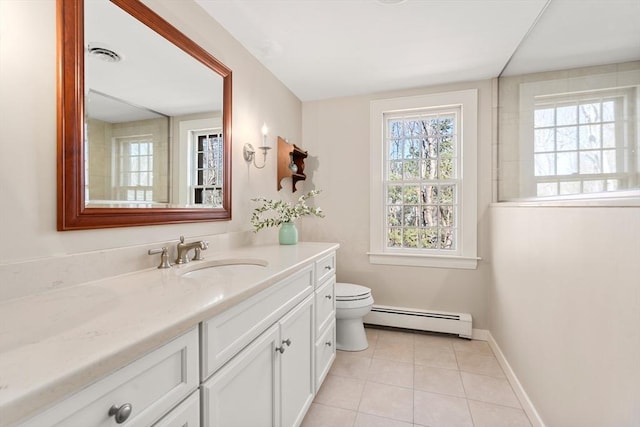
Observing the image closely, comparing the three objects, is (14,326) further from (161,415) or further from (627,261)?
(627,261)

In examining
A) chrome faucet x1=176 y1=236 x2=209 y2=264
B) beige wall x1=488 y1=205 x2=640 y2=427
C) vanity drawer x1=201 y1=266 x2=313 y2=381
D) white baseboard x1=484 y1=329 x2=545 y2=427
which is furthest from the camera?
white baseboard x1=484 y1=329 x2=545 y2=427

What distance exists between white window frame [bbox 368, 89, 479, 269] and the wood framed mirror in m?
1.53

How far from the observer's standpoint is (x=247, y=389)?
1.03 metres

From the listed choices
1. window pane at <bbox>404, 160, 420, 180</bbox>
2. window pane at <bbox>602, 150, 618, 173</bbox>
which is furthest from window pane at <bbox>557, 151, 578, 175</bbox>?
window pane at <bbox>404, 160, 420, 180</bbox>

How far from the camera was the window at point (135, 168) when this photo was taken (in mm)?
1217

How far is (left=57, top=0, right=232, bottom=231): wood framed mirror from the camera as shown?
1025 mm

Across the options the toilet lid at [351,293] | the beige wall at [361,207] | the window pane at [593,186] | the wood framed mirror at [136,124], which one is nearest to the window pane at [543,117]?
the window pane at [593,186]

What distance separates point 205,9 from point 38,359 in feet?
5.99

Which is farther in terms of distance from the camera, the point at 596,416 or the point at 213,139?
the point at 213,139

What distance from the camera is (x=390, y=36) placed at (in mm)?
1967

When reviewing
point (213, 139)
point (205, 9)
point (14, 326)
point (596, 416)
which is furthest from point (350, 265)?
point (14, 326)

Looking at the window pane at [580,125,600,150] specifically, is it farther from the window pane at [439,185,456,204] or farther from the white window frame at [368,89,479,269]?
the window pane at [439,185,456,204]

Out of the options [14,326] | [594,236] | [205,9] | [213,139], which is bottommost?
[14,326]

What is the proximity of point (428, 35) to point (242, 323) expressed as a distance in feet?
6.73
